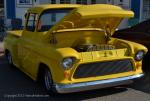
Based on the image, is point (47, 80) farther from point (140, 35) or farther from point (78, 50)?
point (140, 35)

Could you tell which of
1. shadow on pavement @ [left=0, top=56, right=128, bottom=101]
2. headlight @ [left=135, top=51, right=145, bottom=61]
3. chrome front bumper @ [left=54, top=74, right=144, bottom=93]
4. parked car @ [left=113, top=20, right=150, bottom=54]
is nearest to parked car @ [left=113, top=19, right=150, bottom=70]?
parked car @ [left=113, top=20, right=150, bottom=54]

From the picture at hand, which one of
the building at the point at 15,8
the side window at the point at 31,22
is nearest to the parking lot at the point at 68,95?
the side window at the point at 31,22

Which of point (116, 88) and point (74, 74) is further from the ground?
point (74, 74)

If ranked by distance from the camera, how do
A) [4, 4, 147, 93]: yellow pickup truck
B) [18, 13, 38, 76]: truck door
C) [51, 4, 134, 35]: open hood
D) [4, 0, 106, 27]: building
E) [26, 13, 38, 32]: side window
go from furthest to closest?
[4, 0, 106, 27]: building → [26, 13, 38, 32]: side window → [18, 13, 38, 76]: truck door → [51, 4, 134, 35]: open hood → [4, 4, 147, 93]: yellow pickup truck

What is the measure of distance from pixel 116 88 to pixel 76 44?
1.15 m

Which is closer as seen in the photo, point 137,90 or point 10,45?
point 137,90

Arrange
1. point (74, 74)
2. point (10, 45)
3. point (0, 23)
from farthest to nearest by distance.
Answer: point (0, 23)
point (10, 45)
point (74, 74)

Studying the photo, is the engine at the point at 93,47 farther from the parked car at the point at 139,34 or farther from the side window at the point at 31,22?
the parked car at the point at 139,34

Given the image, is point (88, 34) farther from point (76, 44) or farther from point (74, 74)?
point (74, 74)

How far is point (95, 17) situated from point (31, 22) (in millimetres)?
1754

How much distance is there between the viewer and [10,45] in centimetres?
868

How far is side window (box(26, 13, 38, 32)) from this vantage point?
24.1 ft

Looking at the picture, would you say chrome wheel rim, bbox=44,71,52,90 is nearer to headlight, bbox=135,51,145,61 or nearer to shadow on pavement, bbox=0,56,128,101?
shadow on pavement, bbox=0,56,128,101

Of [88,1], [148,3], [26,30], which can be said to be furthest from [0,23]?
[26,30]
